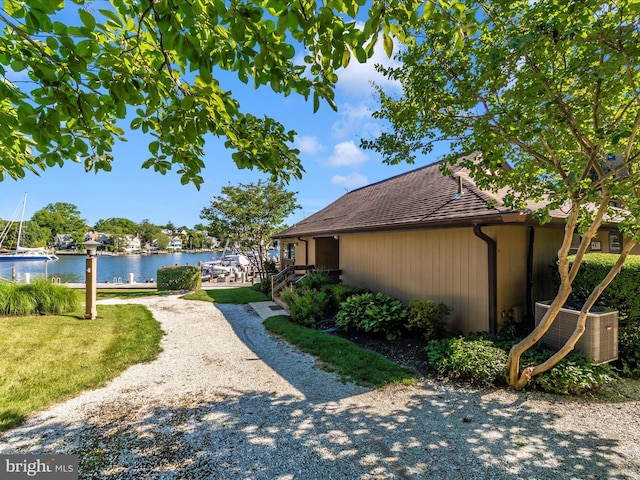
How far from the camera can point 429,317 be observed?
638cm

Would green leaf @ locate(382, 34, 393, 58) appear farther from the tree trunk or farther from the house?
the house

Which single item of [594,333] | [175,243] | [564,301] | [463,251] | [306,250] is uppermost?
[175,243]

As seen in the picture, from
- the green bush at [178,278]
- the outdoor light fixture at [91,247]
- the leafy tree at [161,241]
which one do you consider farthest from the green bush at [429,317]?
the leafy tree at [161,241]

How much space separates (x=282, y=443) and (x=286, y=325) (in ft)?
16.9

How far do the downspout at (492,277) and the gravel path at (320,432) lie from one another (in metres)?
1.83

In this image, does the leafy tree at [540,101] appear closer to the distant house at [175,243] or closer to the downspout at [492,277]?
the downspout at [492,277]

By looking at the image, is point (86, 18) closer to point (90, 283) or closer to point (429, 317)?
point (429, 317)

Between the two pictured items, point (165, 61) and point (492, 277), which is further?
point (492, 277)

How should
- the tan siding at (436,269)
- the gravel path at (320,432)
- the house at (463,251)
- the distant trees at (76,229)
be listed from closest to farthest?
the gravel path at (320,432) < the house at (463,251) < the tan siding at (436,269) < the distant trees at (76,229)

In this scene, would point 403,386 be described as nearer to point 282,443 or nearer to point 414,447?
point 414,447

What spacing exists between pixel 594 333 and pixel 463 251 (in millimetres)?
2563

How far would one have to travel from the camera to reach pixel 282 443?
3256mm

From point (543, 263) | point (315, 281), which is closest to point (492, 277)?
point (543, 263)

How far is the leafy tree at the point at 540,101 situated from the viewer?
293 cm
